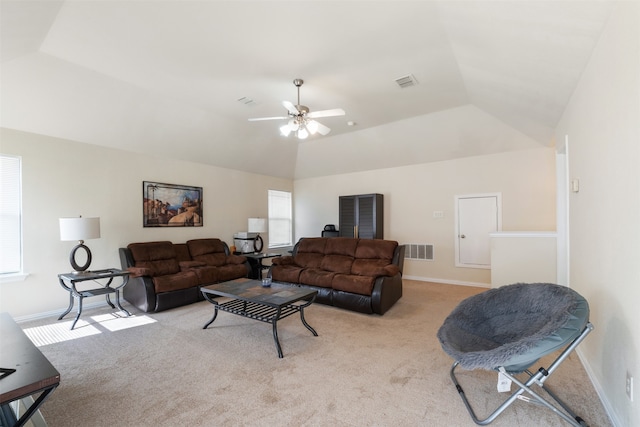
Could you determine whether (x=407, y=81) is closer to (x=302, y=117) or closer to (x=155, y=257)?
(x=302, y=117)

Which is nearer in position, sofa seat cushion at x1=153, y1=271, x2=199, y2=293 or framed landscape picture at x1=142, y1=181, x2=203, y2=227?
sofa seat cushion at x1=153, y1=271, x2=199, y2=293

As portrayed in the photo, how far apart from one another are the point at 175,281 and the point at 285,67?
329cm

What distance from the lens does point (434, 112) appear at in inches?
187

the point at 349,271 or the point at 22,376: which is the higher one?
the point at 22,376

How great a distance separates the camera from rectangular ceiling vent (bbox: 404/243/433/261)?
6.01 metres

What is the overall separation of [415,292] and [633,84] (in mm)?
4111

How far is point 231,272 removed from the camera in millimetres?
5090

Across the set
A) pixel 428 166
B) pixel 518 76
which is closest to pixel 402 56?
pixel 518 76

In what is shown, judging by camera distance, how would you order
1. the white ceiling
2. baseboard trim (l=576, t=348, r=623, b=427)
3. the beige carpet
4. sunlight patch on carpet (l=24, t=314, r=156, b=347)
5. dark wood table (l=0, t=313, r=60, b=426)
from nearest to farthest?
dark wood table (l=0, t=313, r=60, b=426), baseboard trim (l=576, t=348, r=623, b=427), the beige carpet, the white ceiling, sunlight patch on carpet (l=24, t=314, r=156, b=347)

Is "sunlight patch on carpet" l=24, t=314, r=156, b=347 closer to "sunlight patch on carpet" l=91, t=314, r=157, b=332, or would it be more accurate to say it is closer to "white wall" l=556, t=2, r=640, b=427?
"sunlight patch on carpet" l=91, t=314, r=157, b=332

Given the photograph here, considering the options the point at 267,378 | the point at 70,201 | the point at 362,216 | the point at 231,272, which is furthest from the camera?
the point at 362,216

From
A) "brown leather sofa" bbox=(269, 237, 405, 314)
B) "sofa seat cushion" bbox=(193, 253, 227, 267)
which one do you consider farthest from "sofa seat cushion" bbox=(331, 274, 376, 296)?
"sofa seat cushion" bbox=(193, 253, 227, 267)

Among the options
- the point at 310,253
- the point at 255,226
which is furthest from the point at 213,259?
the point at 310,253

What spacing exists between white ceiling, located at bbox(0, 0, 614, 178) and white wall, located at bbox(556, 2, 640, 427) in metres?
0.30
